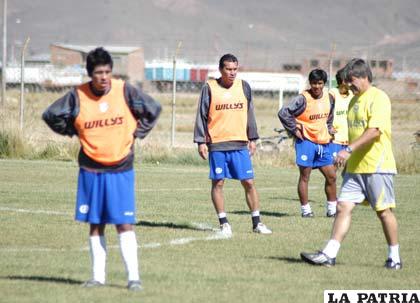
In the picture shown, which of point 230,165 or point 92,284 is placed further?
point 230,165

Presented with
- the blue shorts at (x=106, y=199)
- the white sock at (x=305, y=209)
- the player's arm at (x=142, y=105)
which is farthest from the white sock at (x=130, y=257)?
the white sock at (x=305, y=209)

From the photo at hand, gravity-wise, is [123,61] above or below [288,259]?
above

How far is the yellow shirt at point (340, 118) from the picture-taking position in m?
17.2

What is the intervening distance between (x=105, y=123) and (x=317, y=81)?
6.53 metres

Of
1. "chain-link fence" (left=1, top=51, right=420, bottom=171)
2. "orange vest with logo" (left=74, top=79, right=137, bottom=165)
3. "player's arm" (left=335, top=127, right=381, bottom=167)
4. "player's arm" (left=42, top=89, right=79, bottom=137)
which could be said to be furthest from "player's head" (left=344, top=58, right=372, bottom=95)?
"chain-link fence" (left=1, top=51, right=420, bottom=171)

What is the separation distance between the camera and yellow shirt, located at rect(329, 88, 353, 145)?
17.2m

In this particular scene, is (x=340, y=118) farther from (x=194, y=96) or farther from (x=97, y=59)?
(x=194, y=96)

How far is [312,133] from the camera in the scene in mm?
16469

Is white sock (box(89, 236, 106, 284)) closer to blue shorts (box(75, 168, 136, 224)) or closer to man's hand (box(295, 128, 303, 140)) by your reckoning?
blue shorts (box(75, 168, 136, 224))

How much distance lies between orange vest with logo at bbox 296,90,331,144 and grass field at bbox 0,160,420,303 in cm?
117

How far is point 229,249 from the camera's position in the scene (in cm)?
1252

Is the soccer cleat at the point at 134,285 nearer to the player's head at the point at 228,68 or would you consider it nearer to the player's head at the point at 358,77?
the player's head at the point at 358,77

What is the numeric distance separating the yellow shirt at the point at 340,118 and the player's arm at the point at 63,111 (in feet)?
24.9

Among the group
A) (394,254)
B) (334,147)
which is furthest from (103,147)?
(334,147)
